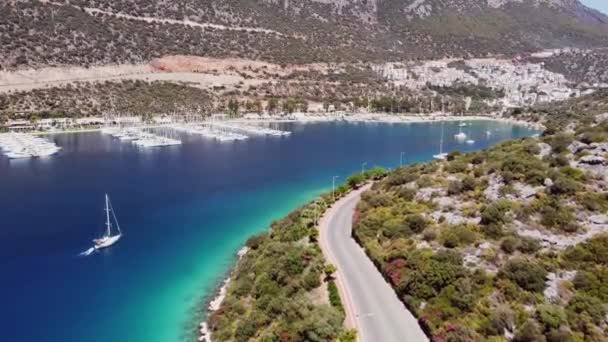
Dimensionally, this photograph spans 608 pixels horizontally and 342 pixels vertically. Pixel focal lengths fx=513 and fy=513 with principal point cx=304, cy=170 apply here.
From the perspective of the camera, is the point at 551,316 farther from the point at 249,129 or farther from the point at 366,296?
the point at 249,129

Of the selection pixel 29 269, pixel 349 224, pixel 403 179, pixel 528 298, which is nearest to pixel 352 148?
pixel 403 179

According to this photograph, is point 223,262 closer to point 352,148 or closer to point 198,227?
point 198,227

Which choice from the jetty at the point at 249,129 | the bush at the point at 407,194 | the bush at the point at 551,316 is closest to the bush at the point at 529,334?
the bush at the point at 551,316

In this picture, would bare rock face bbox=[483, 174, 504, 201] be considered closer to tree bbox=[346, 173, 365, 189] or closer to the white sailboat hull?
tree bbox=[346, 173, 365, 189]

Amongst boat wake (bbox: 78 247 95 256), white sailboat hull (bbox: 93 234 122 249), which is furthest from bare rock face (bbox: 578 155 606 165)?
boat wake (bbox: 78 247 95 256)

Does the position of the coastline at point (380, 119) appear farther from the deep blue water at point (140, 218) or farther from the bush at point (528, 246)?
the bush at point (528, 246)

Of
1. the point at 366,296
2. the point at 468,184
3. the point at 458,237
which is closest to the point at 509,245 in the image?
the point at 458,237
